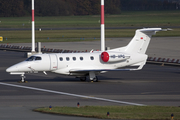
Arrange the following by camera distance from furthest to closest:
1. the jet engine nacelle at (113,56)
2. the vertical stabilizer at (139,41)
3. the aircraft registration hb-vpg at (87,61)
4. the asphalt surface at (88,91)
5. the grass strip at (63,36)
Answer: the grass strip at (63,36) < the vertical stabilizer at (139,41) < the jet engine nacelle at (113,56) < the aircraft registration hb-vpg at (87,61) < the asphalt surface at (88,91)

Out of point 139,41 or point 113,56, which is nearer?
point 113,56

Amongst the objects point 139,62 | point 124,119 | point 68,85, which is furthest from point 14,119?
point 139,62

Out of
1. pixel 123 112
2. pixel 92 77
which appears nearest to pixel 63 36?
pixel 92 77

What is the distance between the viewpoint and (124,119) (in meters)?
17.9

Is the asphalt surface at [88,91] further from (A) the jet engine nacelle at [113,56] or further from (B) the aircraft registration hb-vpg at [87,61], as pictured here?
(A) the jet engine nacelle at [113,56]

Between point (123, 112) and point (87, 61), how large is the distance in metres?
13.2

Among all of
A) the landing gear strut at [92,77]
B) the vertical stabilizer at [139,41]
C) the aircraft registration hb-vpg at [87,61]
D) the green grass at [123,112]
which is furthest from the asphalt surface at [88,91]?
the vertical stabilizer at [139,41]

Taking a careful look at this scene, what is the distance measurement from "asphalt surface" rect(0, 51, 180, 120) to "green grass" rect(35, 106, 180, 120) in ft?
2.95

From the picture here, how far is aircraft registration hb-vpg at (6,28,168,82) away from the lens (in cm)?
3142

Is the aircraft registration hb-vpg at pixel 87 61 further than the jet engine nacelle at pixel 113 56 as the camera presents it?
No

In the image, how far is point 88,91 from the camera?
27.7 m

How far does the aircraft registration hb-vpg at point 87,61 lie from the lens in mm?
31422

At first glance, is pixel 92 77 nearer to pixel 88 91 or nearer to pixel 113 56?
pixel 113 56

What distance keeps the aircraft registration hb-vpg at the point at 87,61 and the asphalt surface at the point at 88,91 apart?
1039 millimetres
